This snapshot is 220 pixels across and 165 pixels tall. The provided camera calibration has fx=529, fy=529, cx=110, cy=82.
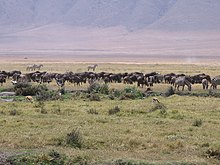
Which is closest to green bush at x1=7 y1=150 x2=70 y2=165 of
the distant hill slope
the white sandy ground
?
the white sandy ground

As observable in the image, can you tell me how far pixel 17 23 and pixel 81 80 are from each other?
419 feet

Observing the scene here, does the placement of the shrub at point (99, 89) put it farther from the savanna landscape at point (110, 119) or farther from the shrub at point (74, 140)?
the shrub at point (74, 140)

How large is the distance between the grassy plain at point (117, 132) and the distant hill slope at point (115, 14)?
368ft

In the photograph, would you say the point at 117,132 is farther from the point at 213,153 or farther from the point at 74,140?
the point at 213,153

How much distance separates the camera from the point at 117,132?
1582 centimetres

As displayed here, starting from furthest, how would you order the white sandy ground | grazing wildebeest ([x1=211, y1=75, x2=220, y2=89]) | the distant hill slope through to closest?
the distant hill slope < the white sandy ground < grazing wildebeest ([x1=211, y1=75, x2=220, y2=89])

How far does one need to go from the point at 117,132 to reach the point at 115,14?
138m

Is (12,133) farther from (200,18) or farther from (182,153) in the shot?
(200,18)

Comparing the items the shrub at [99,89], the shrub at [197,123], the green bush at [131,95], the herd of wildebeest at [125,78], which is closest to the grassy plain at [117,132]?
the shrub at [197,123]

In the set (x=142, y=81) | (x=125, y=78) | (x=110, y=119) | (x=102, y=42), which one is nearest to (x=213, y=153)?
(x=110, y=119)

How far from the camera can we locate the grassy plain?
13055mm

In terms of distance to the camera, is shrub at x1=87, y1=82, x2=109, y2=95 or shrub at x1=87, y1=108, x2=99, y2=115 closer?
shrub at x1=87, y1=108, x2=99, y2=115

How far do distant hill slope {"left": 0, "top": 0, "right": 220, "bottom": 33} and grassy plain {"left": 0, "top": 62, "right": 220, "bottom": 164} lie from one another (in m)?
112

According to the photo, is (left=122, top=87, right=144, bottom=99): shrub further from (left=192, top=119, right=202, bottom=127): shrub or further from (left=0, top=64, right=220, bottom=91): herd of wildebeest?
(left=192, top=119, right=202, bottom=127): shrub
